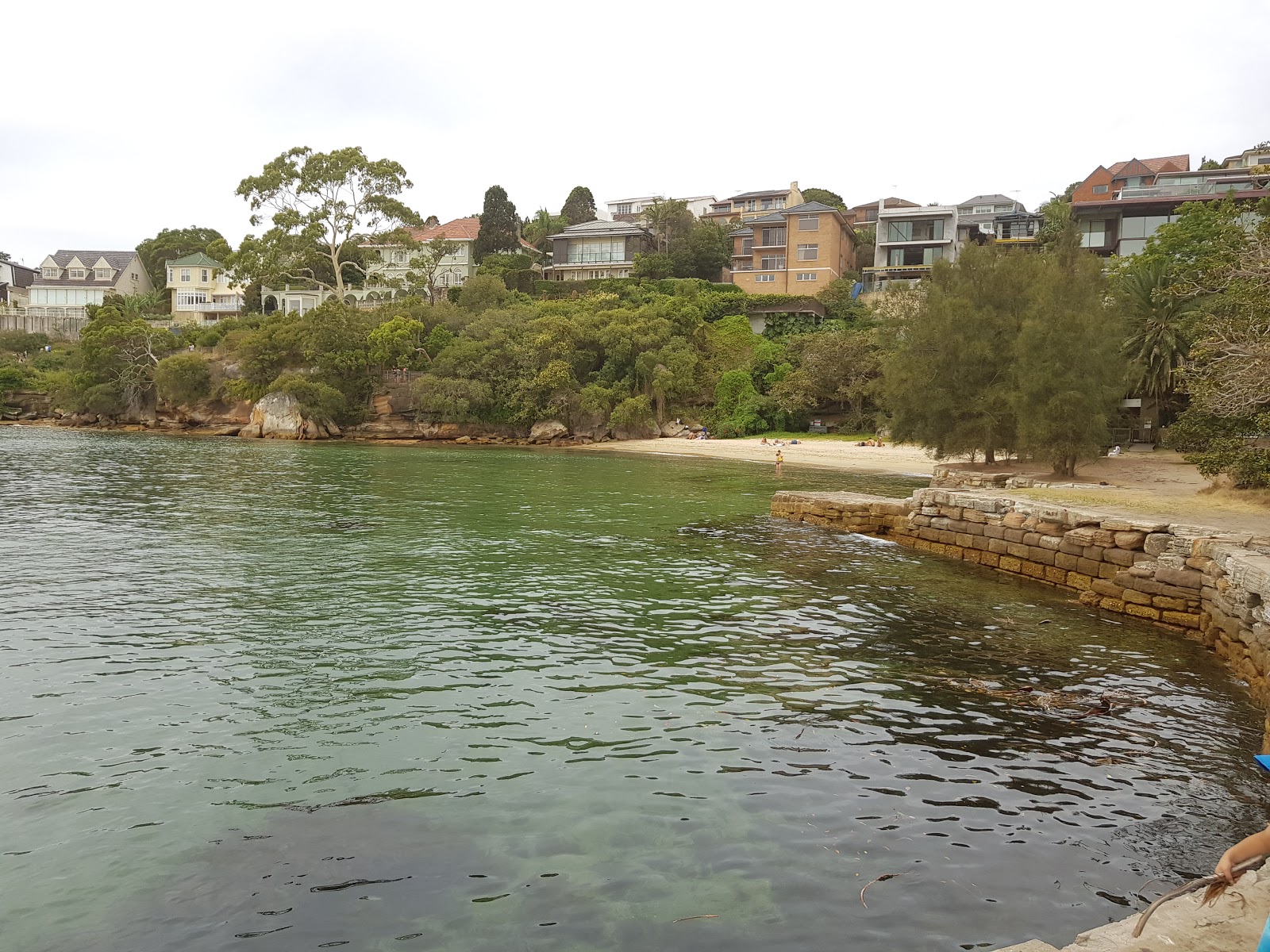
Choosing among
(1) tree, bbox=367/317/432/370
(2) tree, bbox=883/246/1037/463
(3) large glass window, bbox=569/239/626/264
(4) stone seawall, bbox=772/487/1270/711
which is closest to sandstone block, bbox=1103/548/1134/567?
(4) stone seawall, bbox=772/487/1270/711

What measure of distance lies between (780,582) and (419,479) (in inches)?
960

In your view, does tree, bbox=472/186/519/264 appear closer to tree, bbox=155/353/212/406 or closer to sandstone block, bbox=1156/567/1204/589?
tree, bbox=155/353/212/406

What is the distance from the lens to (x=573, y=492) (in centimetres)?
3412

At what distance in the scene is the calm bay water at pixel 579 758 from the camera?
6.30 metres

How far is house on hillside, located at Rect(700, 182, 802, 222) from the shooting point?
101m

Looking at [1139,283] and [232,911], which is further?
[1139,283]

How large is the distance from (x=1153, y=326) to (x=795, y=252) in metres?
44.1

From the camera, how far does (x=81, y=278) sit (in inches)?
4333

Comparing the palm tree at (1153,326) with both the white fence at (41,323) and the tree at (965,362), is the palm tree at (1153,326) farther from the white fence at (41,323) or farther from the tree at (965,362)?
the white fence at (41,323)

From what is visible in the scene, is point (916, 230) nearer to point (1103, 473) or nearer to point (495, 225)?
point (495, 225)

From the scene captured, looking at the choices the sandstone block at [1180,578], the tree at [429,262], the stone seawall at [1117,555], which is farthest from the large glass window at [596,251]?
the sandstone block at [1180,578]

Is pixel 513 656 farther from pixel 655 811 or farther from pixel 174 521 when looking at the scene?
pixel 174 521

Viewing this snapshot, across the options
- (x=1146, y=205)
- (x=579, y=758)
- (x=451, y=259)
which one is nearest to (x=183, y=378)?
(x=451, y=259)

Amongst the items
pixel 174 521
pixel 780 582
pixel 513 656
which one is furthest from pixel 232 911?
pixel 174 521
